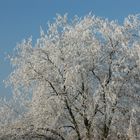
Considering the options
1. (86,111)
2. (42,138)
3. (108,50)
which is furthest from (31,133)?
(108,50)

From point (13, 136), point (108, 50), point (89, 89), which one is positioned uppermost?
point (108, 50)

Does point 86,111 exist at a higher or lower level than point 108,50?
lower

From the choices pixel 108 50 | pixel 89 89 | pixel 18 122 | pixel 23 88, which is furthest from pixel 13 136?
pixel 108 50

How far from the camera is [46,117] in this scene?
29.2 metres

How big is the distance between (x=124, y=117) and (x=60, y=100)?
11.6 ft

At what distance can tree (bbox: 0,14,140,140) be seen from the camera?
94.3 ft

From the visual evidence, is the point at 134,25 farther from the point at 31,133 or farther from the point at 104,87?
the point at 31,133

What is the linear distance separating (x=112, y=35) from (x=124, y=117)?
4542 millimetres

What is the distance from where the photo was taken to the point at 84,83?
29.3m

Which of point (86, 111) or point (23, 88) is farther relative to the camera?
point (23, 88)

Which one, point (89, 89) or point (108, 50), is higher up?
point (108, 50)

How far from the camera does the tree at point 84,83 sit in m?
28.8

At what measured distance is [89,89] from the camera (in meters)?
29.2

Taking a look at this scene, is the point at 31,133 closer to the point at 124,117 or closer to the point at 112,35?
the point at 124,117
